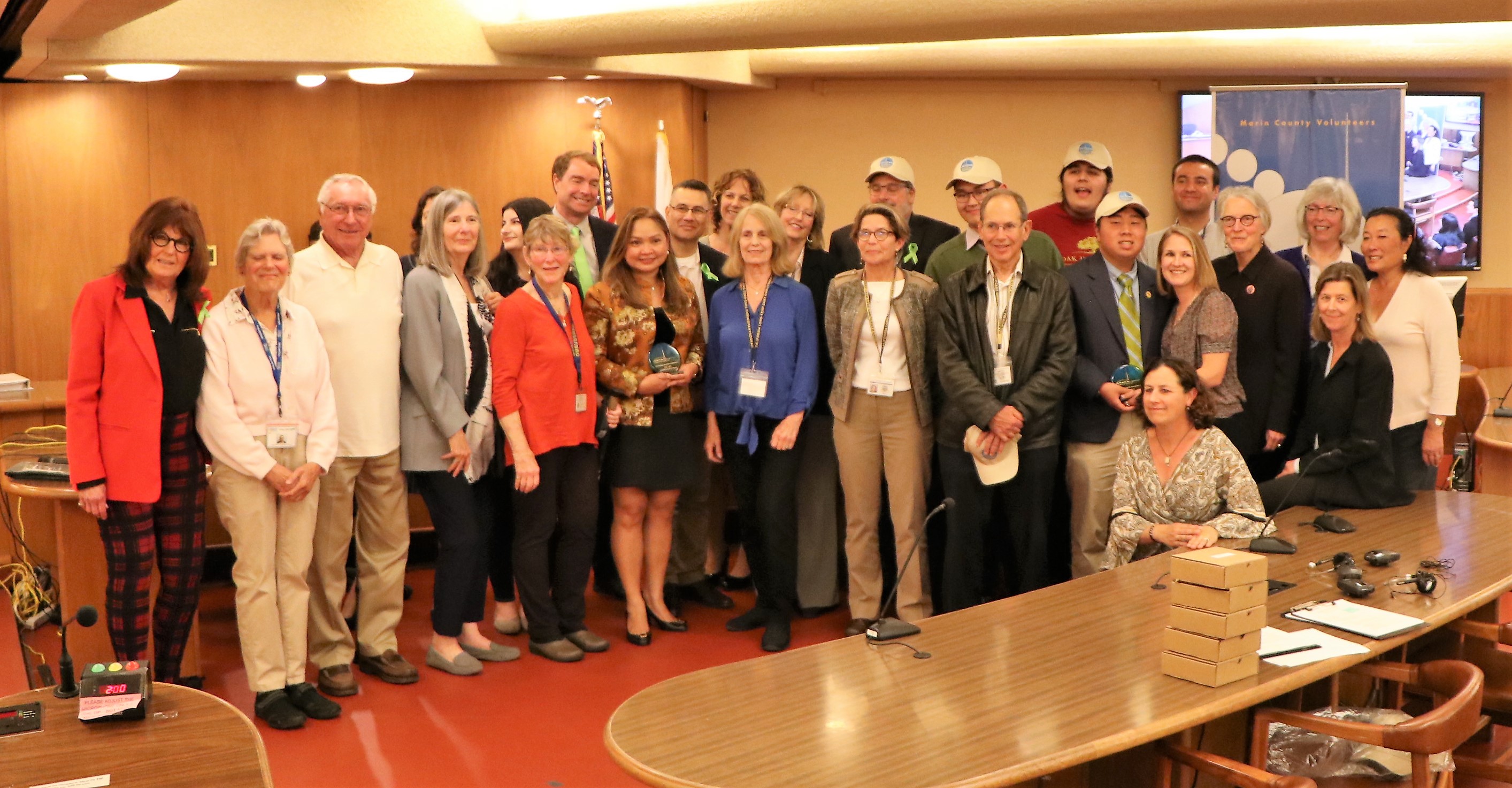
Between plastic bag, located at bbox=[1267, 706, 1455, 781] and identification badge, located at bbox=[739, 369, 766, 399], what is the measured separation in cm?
219

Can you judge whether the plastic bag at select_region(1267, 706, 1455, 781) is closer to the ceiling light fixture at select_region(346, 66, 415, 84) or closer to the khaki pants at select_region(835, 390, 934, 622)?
the khaki pants at select_region(835, 390, 934, 622)

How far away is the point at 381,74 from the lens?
6.58m

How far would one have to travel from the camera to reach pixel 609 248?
17.3ft

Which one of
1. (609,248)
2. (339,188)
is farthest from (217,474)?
(609,248)

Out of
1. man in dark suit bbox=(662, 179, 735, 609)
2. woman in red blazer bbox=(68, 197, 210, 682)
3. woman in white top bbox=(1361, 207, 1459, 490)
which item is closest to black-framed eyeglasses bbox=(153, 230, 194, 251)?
woman in red blazer bbox=(68, 197, 210, 682)

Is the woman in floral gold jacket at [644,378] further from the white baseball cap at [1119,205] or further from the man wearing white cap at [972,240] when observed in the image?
the white baseball cap at [1119,205]

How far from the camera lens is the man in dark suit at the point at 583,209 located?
513 cm

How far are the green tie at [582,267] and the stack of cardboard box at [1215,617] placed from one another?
9.56 ft

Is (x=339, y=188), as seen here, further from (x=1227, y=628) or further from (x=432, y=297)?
(x=1227, y=628)

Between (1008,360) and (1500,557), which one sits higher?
(1008,360)

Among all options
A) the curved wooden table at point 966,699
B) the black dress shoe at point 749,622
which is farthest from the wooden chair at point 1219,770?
the black dress shoe at point 749,622

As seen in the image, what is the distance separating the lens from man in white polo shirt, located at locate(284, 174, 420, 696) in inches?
166

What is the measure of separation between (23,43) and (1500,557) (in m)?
5.84

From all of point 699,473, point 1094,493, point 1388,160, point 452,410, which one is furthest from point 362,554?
point 1388,160
